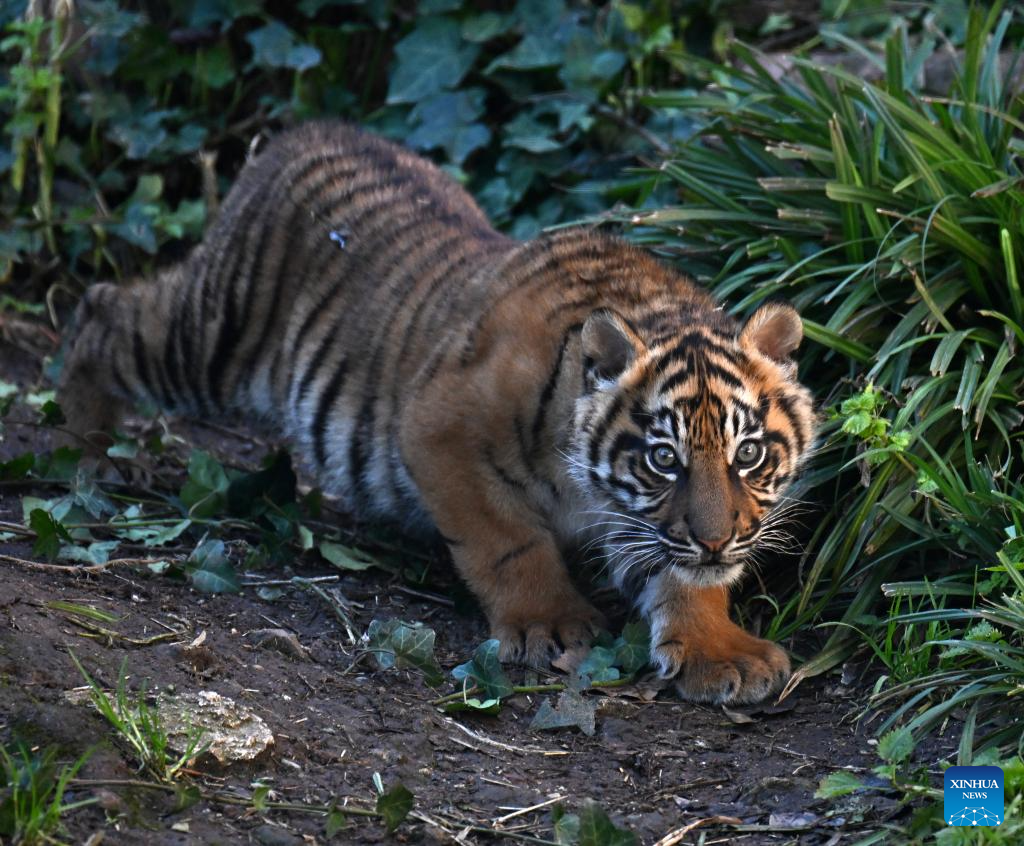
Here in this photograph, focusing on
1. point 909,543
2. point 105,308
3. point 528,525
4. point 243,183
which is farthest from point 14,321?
point 909,543

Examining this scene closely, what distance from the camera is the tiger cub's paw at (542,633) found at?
3867 mm

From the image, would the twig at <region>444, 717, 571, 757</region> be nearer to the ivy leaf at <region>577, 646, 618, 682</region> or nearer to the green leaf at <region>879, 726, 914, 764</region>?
the ivy leaf at <region>577, 646, 618, 682</region>

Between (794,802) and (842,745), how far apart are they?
1.17 ft

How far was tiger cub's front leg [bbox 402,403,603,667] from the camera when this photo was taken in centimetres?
400

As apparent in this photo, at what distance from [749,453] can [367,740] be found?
1.26 metres

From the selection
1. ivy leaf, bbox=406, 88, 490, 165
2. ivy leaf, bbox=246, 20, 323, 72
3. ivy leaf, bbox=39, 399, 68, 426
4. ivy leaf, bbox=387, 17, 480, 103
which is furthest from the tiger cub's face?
ivy leaf, bbox=246, 20, 323, 72

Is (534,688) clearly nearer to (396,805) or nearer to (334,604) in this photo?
(334,604)

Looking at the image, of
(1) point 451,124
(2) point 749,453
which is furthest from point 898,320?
(1) point 451,124

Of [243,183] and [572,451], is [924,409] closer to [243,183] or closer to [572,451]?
[572,451]

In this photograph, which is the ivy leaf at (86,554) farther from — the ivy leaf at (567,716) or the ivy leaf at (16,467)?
the ivy leaf at (567,716)

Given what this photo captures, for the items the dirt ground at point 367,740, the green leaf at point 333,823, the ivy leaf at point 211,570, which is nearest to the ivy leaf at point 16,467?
the dirt ground at point 367,740

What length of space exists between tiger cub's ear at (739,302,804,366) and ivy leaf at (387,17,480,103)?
3.30 metres

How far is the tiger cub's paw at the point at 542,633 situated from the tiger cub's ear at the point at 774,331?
0.94 meters

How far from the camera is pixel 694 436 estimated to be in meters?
3.60
